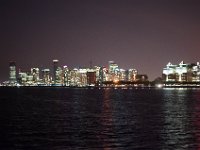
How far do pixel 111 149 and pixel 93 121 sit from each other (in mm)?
26006

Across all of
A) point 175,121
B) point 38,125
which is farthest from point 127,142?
point 175,121

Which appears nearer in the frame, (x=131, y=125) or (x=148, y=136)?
(x=148, y=136)

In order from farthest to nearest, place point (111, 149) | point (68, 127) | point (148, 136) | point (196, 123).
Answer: point (196, 123) → point (68, 127) → point (148, 136) → point (111, 149)

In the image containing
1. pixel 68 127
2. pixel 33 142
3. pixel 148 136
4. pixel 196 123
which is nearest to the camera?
pixel 33 142

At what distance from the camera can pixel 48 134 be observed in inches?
1981

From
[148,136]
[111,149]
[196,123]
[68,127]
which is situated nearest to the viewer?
[111,149]

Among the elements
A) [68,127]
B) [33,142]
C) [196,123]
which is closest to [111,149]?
[33,142]

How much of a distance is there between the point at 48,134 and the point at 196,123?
2248 cm

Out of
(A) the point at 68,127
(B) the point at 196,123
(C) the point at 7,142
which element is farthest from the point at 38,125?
(B) the point at 196,123

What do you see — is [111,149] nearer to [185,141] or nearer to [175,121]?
[185,141]

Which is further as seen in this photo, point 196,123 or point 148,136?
point 196,123

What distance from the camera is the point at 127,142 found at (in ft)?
147

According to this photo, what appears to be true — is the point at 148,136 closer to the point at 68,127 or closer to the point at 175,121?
the point at 68,127

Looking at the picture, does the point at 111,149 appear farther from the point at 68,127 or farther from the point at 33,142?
the point at 68,127
